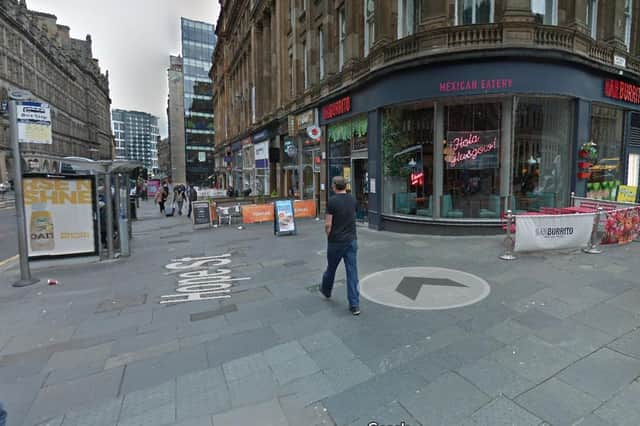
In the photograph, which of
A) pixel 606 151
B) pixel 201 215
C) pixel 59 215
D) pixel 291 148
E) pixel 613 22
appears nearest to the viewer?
pixel 59 215

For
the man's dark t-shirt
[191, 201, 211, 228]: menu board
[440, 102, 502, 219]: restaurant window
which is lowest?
[191, 201, 211, 228]: menu board

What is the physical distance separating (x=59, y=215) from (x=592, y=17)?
17.1 meters

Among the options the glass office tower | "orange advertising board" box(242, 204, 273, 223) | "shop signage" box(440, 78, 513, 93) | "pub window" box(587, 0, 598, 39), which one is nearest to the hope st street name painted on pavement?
"orange advertising board" box(242, 204, 273, 223)

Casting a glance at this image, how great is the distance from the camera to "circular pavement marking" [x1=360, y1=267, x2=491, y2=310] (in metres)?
5.12

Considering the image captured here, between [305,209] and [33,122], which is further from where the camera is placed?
[305,209]

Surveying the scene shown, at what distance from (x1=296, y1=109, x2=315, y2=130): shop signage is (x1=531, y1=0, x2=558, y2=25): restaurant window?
9.37 meters

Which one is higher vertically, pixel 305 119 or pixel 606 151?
pixel 305 119

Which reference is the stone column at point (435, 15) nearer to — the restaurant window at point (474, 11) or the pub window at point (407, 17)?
the restaurant window at point (474, 11)

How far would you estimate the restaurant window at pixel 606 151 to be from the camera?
11852 mm

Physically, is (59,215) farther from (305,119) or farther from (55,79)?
(55,79)

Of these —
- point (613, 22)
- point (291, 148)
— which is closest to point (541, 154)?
point (613, 22)

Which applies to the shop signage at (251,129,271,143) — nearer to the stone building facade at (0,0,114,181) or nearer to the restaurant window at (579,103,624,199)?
the restaurant window at (579,103,624,199)

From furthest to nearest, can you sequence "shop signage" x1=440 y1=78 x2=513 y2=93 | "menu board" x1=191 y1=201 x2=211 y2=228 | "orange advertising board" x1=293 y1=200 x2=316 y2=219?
"orange advertising board" x1=293 y1=200 x2=316 y2=219 < "menu board" x1=191 y1=201 x2=211 y2=228 < "shop signage" x1=440 y1=78 x2=513 y2=93

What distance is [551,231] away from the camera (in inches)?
299
